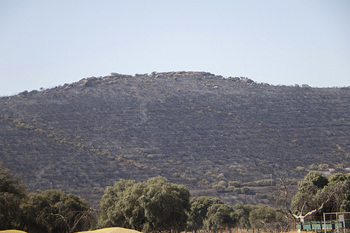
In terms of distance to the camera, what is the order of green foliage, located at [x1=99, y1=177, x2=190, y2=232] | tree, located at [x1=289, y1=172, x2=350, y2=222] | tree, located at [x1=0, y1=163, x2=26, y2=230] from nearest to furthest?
tree, located at [x1=0, y1=163, x2=26, y2=230], tree, located at [x1=289, y1=172, x2=350, y2=222], green foliage, located at [x1=99, y1=177, x2=190, y2=232]

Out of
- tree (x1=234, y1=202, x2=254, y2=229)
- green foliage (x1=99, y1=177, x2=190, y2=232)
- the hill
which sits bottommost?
tree (x1=234, y1=202, x2=254, y2=229)

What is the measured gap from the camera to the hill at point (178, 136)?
9344cm

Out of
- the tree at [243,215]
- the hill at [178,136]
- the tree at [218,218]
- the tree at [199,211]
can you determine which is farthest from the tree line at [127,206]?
the hill at [178,136]

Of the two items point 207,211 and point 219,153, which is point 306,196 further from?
point 219,153

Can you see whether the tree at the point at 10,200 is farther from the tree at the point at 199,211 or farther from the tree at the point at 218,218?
the tree at the point at 199,211

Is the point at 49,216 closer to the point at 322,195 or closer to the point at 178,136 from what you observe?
the point at 322,195

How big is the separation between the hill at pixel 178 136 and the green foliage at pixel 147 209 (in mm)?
31028

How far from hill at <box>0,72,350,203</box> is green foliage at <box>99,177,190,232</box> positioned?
102 ft

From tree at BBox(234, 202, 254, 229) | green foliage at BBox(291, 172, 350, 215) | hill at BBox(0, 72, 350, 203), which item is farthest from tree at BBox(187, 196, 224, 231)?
hill at BBox(0, 72, 350, 203)

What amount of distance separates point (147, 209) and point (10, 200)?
39.3ft

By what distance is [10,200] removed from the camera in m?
37.4

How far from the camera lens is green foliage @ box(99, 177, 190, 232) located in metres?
44.7

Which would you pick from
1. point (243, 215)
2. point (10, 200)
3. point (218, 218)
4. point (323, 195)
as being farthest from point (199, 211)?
point (10, 200)

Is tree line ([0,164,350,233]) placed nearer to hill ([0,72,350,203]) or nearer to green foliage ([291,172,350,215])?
green foliage ([291,172,350,215])
